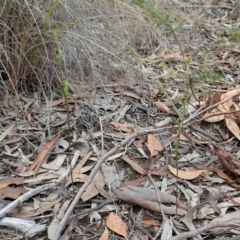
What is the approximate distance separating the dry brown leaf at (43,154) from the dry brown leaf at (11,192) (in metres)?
0.10

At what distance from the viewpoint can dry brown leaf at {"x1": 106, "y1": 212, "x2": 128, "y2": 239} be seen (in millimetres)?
1350

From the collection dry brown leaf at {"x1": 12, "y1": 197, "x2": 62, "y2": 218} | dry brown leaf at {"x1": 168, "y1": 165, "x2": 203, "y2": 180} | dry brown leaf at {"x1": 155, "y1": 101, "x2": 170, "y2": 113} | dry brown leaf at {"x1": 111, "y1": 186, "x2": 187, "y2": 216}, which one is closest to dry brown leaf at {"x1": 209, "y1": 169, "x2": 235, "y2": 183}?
dry brown leaf at {"x1": 168, "y1": 165, "x2": 203, "y2": 180}

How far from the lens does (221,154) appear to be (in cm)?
165

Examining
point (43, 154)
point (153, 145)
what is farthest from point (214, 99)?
point (43, 154)

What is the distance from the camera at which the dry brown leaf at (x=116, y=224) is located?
1.35 metres

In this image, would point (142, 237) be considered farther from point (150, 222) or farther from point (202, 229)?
point (202, 229)

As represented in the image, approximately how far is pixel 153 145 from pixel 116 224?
0.42 metres

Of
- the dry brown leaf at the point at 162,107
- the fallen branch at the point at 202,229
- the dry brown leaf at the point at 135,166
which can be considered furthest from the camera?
the dry brown leaf at the point at 162,107

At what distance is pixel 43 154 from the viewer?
5.36 feet

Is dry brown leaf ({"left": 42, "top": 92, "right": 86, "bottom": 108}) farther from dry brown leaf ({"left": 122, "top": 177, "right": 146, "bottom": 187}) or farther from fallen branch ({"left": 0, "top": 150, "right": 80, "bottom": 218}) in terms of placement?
dry brown leaf ({"left": 122, "top": 177, "right": 146, "bottom": 187})

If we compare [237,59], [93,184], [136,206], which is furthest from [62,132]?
[237,59]

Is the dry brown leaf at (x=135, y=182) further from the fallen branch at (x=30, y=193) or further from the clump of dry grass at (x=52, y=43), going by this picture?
the clump of dry grass at (x=52, y=43)

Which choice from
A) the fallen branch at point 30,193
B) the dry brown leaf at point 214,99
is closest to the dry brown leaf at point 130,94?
the dry brown leaf at point 214,99

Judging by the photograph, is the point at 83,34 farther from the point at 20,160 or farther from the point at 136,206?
the point at 136,206
